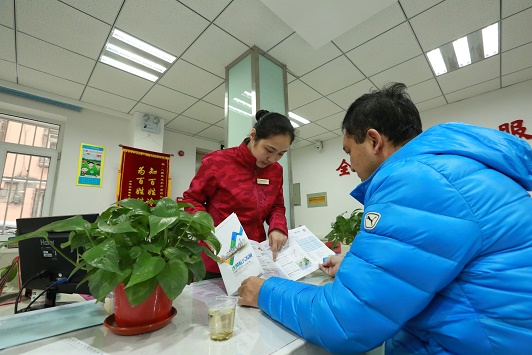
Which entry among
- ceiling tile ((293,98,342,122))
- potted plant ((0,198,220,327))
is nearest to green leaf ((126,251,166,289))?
potted plant ((0,198,220,327))

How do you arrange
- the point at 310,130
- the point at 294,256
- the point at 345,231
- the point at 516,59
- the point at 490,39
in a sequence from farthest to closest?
the point at 310,130 → the point at 516,59 → the point at 490,39 → the point at 345,231 → the point at 294,256

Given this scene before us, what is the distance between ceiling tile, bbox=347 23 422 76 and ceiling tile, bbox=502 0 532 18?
70 centimetres

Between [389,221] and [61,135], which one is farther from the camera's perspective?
[61,135]

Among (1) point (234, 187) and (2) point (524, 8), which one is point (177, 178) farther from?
(2) point (524, 8)

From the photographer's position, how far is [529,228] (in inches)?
19.3

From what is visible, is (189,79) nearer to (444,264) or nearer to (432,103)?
(444,264)

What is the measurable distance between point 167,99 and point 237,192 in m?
2.99

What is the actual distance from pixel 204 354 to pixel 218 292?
1.37 ft

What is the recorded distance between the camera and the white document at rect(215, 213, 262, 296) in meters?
0.84

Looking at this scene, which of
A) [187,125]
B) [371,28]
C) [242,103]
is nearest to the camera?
[371,28]

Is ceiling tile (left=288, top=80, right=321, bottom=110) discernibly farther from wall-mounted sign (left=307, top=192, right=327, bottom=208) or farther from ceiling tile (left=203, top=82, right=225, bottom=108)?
wall-mounted sign (left=307, top=192, right=327, bottom=208)

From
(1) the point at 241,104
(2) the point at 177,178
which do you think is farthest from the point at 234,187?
(2) the point at 177,178

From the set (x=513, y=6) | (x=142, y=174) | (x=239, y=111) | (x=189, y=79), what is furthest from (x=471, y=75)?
(x=142, y=174)

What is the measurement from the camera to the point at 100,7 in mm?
2168
